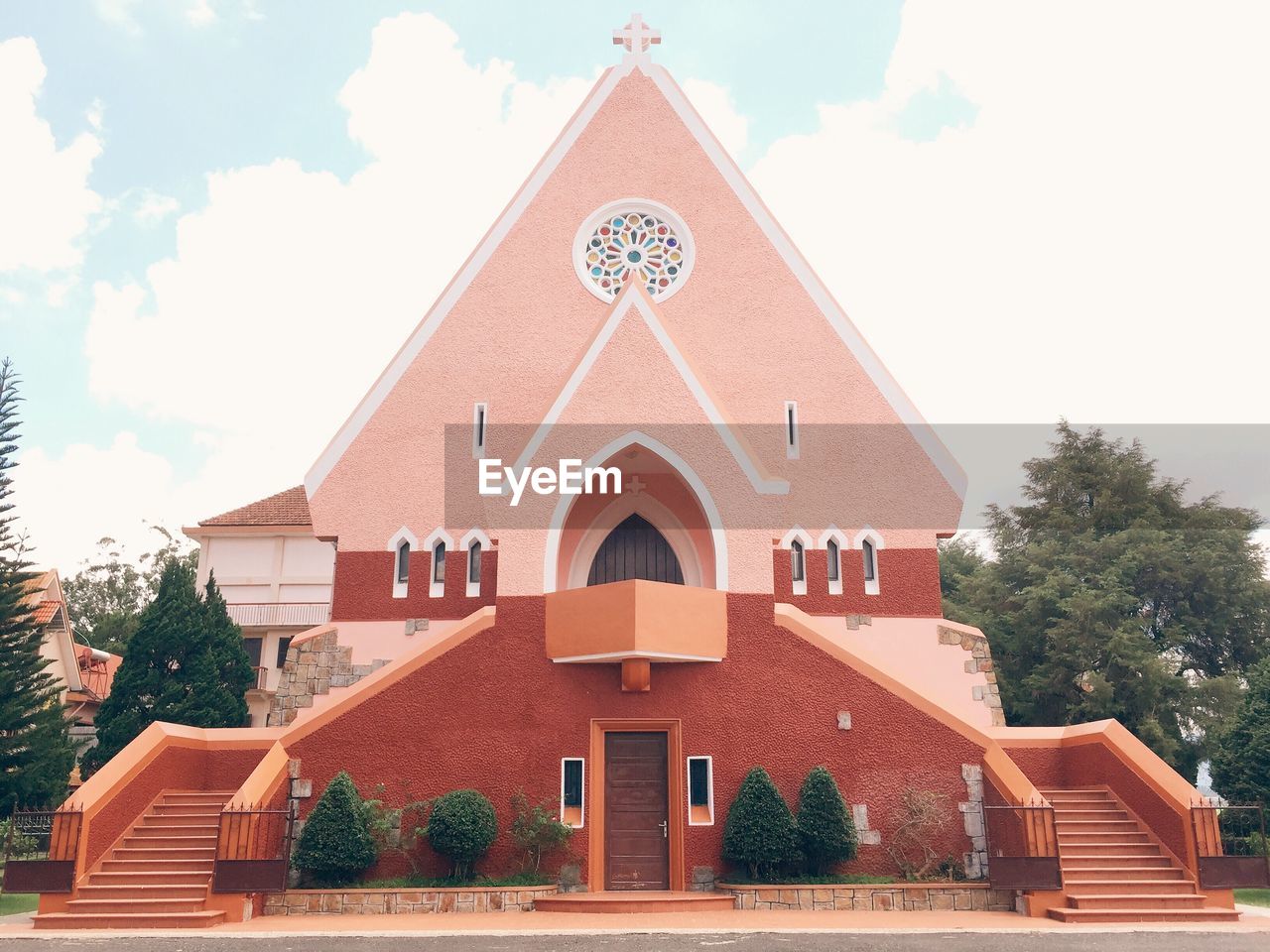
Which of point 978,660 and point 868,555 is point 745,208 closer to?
point 868,555

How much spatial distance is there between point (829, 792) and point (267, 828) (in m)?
6.90

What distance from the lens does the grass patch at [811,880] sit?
12.4 metres

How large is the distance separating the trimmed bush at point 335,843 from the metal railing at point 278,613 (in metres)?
20.2

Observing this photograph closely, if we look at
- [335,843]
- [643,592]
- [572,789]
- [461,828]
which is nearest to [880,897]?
[572,789]

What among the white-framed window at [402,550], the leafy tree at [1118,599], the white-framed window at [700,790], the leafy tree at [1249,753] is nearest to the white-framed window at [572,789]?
the white-framed window at [700,790]

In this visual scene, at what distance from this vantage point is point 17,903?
14.1m

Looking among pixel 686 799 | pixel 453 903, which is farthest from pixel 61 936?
pixel 686 799

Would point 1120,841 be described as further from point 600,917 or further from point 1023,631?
point 1023,631

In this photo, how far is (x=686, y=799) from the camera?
13.3 m

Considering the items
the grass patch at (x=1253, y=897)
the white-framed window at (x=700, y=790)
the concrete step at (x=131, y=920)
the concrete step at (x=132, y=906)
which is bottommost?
the grass patch at (x=1253, y=897)

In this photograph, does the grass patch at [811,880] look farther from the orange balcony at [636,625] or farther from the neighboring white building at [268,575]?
the neighboring white building at [268,575]

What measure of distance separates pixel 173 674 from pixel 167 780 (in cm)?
874

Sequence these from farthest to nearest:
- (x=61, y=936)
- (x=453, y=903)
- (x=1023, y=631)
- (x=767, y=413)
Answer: (x=1023, y=631), (x=767, y=413), (x=453, y=903), (x=61, y=936)

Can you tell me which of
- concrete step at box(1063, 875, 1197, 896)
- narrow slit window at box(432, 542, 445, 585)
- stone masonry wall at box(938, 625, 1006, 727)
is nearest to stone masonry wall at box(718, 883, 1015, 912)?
concrete step at box(1063, 875, 1197, 896)
